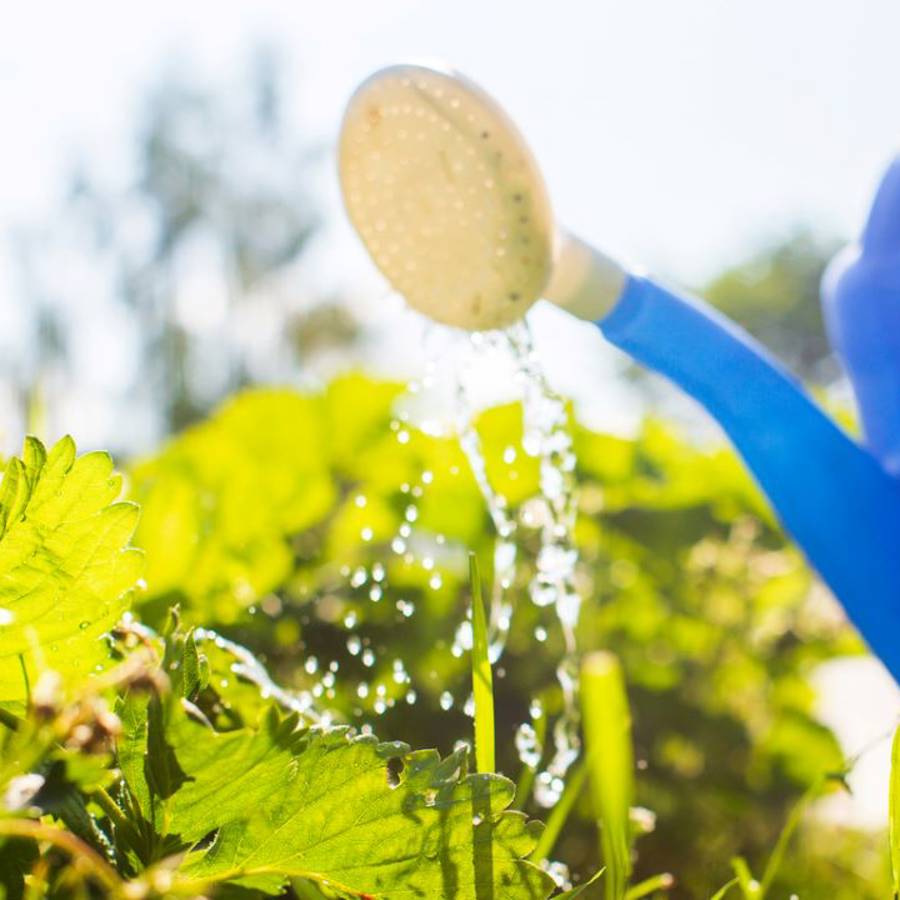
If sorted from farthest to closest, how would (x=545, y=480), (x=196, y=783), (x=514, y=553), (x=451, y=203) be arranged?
(x=514, y=553), (x=545, y=480), (x=451, y=203), (x=196, y=783)

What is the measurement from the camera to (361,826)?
0.76 feet

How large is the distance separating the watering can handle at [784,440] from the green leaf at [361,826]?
39cm

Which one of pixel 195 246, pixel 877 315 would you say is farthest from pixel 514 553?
pixel 195 246

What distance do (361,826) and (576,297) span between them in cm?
41

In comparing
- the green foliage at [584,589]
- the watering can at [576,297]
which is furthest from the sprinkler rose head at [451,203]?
the green foliage at [584,589]

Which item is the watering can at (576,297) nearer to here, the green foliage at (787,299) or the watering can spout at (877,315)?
the watering can spout at (877,315)

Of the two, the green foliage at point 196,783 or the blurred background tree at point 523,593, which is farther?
the blurred background tree at point 523,593

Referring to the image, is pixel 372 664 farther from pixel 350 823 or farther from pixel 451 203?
pixel 350 823

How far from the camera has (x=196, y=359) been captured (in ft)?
36.4

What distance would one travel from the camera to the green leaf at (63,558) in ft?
0.79

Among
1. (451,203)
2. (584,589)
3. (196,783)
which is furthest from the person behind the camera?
(584,589)

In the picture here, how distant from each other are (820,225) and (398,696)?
14.9m

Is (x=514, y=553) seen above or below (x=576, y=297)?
below

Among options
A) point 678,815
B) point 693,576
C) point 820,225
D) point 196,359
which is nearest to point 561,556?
point 678,815
